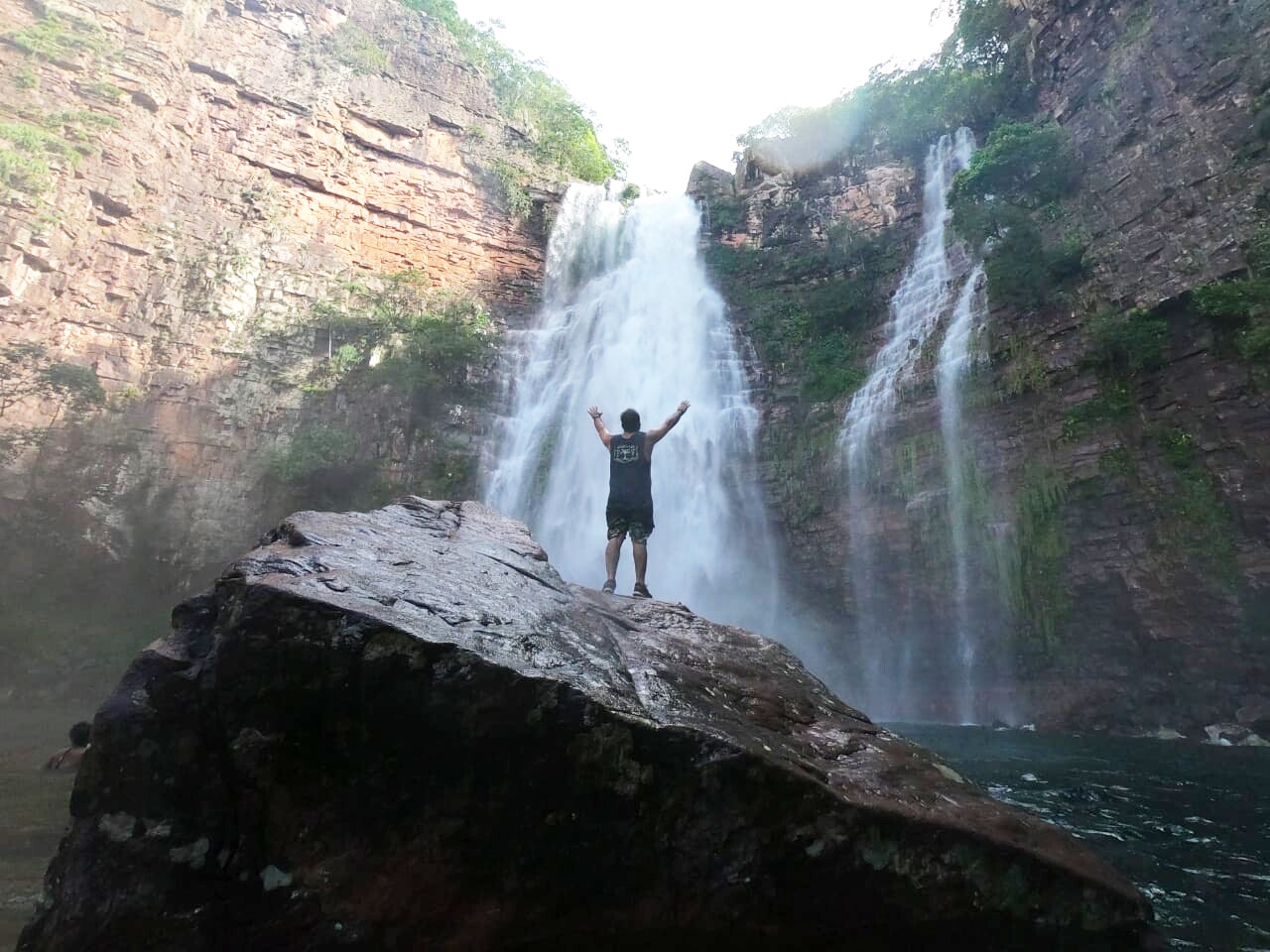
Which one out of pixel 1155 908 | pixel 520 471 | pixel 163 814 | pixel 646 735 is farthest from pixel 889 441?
pixel 163 814

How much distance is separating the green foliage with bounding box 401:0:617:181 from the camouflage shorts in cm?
1947

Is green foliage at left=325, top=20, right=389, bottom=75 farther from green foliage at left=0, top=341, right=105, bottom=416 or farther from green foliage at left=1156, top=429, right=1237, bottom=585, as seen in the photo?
green foliage at left=1156, top=429, right=1237, bottom=585

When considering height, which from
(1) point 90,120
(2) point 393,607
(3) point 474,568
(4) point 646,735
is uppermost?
(1) point 90,120

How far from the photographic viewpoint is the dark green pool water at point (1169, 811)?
8.82ft

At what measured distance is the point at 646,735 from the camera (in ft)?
7.47

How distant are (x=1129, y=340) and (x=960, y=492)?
3.28 metres

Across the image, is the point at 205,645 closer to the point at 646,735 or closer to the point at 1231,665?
the point at 646,735

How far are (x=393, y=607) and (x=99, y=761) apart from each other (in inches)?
37.1

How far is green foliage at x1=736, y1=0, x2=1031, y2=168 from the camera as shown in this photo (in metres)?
16.0

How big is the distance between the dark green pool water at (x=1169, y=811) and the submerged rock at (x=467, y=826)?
681 mm

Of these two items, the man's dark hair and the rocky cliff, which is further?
the rocky cliff

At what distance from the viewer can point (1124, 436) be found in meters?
10.2

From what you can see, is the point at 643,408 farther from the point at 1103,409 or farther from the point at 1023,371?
the point at 1103,409

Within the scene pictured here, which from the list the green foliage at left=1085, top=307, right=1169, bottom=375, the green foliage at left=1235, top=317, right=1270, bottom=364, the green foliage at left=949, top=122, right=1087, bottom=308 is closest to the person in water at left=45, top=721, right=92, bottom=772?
the green foliage at left=1085, top=307, right=1169, bottom=375
